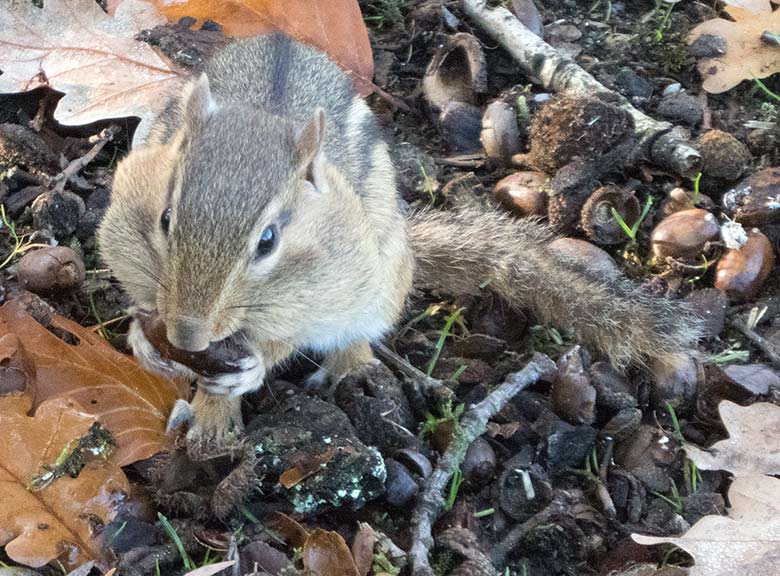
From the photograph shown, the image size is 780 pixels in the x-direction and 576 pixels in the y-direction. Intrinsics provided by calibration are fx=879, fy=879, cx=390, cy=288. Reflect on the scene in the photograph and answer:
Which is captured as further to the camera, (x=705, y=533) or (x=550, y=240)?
(x=550, y=240)

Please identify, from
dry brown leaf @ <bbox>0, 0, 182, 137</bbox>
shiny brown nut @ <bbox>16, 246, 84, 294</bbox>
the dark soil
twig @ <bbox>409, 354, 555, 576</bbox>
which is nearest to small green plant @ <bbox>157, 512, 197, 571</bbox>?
the dark soil

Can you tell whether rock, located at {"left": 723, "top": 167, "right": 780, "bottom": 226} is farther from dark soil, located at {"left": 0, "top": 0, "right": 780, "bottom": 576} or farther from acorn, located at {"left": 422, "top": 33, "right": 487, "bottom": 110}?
acorn, located at {"left": 422, "top": 33, "right": 487, "bottom": 110}

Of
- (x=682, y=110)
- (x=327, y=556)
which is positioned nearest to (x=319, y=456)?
(x=327, y=556)

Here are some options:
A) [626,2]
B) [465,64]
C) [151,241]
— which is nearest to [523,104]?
[465,64]

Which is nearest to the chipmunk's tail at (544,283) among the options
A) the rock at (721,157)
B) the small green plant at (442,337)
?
the small green plant at (442,337)

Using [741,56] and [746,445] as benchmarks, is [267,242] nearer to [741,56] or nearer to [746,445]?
[746,445]

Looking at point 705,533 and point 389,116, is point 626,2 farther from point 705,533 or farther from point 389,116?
point 705,533
